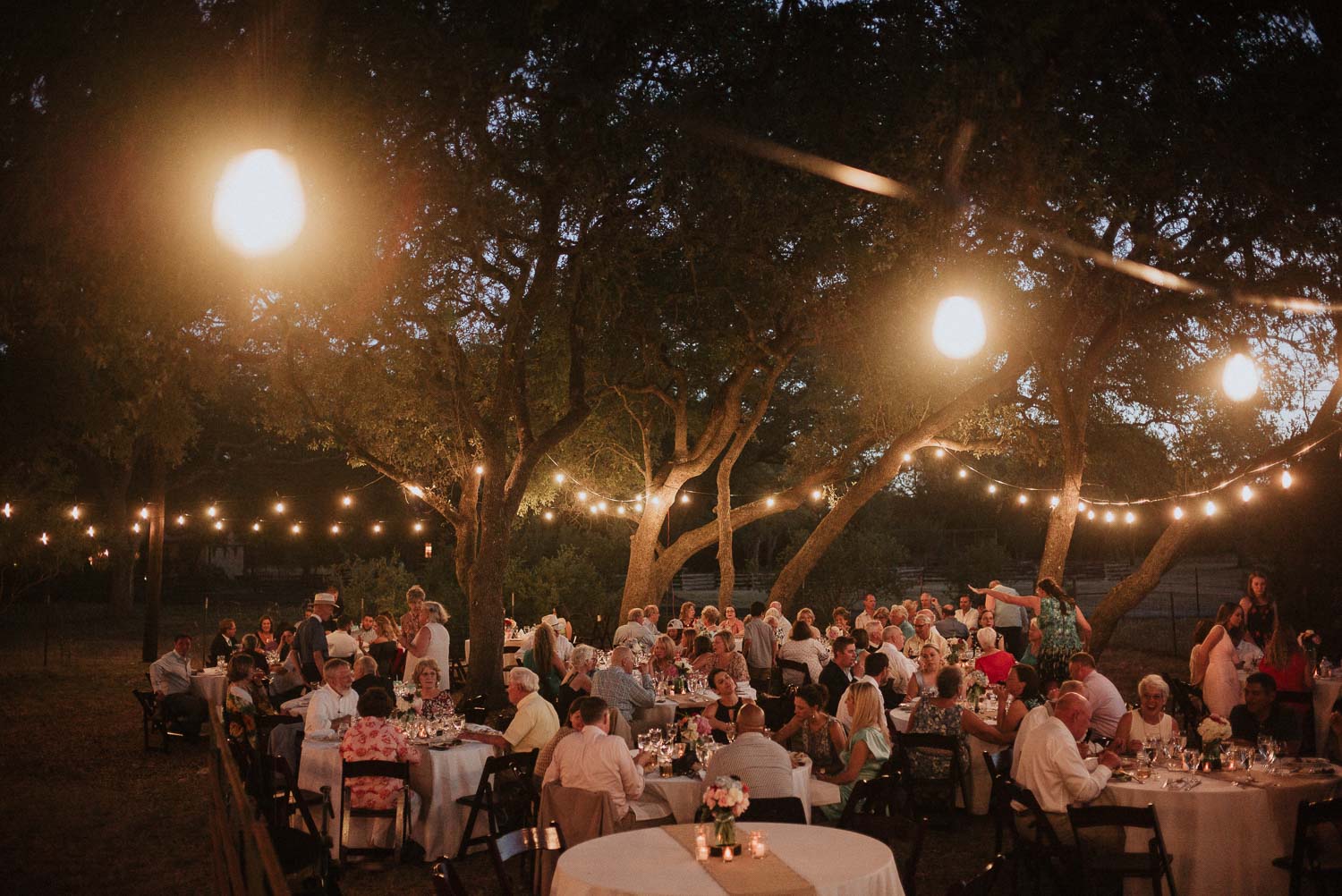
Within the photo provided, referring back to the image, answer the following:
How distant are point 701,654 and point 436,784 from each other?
15.9ft

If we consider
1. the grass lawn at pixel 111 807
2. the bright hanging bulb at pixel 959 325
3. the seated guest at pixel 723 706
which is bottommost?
the grass lawn at pixel 111 807

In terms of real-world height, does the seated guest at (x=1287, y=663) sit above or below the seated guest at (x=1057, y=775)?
above

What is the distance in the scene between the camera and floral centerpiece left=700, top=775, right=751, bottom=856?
189 inches

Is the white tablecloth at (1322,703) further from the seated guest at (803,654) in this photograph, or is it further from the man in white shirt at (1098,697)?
the seated guest at (803,654)

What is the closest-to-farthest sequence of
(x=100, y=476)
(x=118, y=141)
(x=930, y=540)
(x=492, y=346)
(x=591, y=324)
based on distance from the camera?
1. (x=118, y=141)
2. (x=591, y=324)
3. (x=492, y=346)
4. (x=100, y=476)
5. (x=930, y=540)

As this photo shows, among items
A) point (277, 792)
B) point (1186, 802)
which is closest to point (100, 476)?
point (277, 792)

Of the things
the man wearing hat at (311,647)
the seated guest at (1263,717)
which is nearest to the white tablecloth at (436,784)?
the man wearing hat at (311,647)

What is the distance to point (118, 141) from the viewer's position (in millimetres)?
8352

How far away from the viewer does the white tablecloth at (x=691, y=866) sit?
14.9ft

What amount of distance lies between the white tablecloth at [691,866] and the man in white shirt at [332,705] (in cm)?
384

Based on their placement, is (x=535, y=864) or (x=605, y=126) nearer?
(x=535, y=864)

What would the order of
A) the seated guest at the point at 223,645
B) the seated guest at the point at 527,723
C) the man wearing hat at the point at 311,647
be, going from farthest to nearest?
the seated guest at the point at 223,645, the man wearing hat at the point at 311,647, the seated guest at the point at 527,723

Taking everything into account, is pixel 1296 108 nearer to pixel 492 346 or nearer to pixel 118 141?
pixel 118 141

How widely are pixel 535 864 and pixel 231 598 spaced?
35.4m
